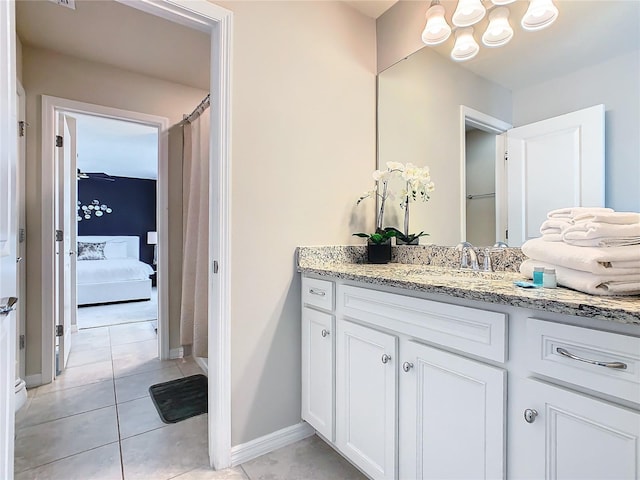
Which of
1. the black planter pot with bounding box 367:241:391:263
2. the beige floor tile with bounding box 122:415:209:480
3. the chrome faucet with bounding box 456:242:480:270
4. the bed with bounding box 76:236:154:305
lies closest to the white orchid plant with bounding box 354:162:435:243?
the black planter pot with bounding box 367:241:391:263

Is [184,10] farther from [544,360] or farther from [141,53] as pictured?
[544,360]

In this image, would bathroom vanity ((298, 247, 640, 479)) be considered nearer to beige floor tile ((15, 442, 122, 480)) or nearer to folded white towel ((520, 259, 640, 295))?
folded white towel ((520, 259, 640, 295))

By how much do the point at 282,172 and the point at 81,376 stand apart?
225 cm

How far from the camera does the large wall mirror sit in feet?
3.67

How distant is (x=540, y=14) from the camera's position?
1.32 m

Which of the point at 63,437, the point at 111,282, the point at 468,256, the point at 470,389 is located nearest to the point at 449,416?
the point at 470,389

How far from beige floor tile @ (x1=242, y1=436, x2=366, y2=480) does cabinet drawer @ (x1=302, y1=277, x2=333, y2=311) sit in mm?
721

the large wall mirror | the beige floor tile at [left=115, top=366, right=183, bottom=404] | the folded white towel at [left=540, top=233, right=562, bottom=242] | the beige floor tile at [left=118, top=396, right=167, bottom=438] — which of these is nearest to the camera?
the folded white towel at [left=540, top=233, right=562, bottom=242]

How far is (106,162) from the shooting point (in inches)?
224

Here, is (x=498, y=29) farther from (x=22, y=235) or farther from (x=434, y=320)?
(x=22, y=235)

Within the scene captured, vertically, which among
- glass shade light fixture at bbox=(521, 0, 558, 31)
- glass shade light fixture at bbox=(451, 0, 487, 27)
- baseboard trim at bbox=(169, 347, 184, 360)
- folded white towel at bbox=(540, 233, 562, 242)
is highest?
glass shade light fixture at bbox=(451, 0, 487, 27)

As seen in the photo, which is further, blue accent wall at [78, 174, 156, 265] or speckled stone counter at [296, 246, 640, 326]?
blue accent wall at [78, 174, 156, 265]

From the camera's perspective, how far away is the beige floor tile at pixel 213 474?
1.39 meters

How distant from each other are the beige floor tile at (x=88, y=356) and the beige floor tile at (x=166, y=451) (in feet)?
4.49
